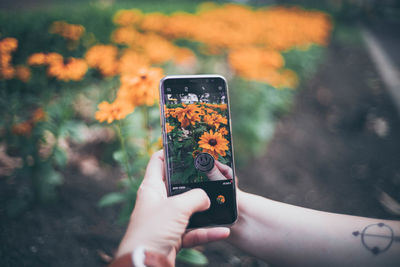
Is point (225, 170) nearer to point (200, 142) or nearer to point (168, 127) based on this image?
point (200, 142)

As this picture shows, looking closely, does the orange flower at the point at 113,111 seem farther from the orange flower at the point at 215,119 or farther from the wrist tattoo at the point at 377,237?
the wrist tattoo at the point at 377,237

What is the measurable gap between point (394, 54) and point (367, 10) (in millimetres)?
3367

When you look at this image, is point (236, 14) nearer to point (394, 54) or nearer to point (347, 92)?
point (347, 92)

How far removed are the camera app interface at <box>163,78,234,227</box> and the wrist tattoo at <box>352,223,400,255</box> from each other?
60 centimetres

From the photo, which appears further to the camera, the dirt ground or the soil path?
the soil path

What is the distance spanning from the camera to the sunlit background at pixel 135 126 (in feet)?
4.33

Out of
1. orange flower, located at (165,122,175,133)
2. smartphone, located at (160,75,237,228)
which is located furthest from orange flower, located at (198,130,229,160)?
orange flower, located at (165,122,175,133)

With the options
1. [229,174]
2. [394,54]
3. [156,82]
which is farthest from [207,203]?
[394,54]

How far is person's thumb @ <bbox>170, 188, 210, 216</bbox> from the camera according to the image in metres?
0.84

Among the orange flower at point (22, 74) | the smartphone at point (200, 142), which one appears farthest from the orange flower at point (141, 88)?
the orange flower at point (22, 74)

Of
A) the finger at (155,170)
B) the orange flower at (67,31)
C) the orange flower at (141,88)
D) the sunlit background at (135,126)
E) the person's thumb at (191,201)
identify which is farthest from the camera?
the orange flower at (67,31)

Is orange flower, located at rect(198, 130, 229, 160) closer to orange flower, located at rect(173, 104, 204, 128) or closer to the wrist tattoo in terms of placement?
orange flower, located at rect(173, 104, 204, 128)

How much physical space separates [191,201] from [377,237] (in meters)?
0.85

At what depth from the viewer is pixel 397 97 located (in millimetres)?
3375
